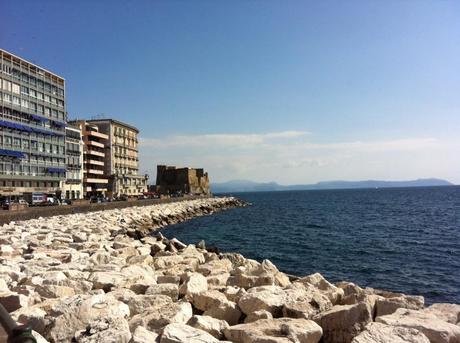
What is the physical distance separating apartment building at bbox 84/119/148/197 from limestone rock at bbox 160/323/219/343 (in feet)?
227

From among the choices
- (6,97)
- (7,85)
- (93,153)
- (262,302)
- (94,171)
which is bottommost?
(262,302)

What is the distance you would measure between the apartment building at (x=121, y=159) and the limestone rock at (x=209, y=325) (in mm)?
68462

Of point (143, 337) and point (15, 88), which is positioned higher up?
point (15, 88)

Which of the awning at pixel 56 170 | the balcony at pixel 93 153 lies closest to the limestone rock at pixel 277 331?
the awning at pixel 56 170

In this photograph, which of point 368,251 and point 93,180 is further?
point 93,180

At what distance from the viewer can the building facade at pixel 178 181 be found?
340ft

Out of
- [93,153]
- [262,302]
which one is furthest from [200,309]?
[93,153]

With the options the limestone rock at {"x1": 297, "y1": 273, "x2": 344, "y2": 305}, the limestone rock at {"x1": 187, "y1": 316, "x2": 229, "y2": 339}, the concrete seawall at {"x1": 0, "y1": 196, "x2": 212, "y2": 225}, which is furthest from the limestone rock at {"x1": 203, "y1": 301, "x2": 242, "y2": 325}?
the concrete seawall at {"x1": 0, "y1": 196, "x2": 212, "y2": 225}

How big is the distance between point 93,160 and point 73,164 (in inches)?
324

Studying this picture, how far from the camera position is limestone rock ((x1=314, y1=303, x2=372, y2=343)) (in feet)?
18.4

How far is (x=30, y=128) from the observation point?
52.1m

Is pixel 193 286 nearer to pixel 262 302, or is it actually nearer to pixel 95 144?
pixel 262 302

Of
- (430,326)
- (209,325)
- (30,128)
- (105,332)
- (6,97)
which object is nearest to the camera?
(105,332)

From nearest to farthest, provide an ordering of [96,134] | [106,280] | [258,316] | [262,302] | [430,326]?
[430,326], [258,316], [262,302], [106,280], [96,134]
